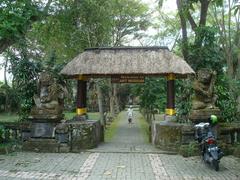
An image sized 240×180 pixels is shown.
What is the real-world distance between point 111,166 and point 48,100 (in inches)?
159

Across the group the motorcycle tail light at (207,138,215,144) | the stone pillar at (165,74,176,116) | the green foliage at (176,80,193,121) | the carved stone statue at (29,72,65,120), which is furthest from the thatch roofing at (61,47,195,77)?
the motorcycle tail light at (207,138,215,144)

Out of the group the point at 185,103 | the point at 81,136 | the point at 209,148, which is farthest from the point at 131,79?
the point at 209,148

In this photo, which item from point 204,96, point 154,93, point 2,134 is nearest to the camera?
point 204,96

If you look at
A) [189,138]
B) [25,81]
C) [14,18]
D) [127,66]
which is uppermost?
[14,18]

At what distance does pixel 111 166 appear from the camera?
1112 cm

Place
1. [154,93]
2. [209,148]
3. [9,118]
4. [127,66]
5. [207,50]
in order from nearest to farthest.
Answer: [209,148] → [127,66] → [207,50] → [154,93] → [9,118]

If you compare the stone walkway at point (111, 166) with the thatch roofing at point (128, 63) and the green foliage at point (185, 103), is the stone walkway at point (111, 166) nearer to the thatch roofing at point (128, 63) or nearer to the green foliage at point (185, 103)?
the green foliage at point (185, 103)

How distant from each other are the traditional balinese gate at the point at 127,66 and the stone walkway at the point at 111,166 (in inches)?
123

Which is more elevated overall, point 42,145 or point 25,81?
point 25,81

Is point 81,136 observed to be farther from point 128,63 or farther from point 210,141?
point 210,141

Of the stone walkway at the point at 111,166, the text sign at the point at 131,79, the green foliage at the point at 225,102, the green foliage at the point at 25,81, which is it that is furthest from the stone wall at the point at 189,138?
the green foliage at the point at 25,81

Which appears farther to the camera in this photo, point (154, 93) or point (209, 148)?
point (154, 93)

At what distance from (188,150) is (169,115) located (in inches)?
121

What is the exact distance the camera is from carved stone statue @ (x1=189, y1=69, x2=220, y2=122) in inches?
521
